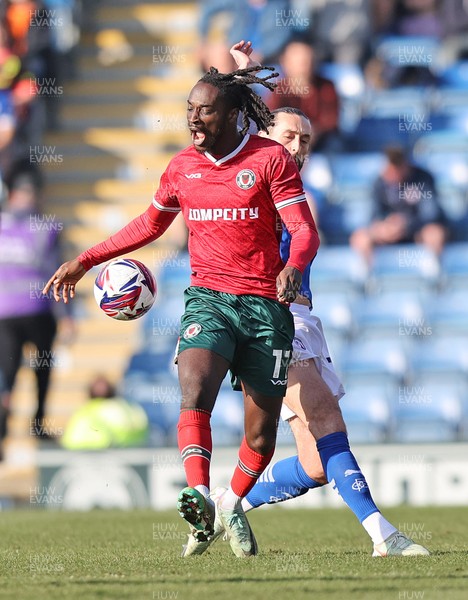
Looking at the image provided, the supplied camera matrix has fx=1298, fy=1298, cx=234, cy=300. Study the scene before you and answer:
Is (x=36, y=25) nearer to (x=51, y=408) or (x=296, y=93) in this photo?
(x=296, y=93)

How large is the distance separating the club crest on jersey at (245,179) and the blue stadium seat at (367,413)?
705 centimetres

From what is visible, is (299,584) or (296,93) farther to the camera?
(296,93)

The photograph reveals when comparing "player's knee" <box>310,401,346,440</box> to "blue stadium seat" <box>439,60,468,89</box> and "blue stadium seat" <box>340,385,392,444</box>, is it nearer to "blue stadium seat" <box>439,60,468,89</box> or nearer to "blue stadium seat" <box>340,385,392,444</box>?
"blue stadium seat" <box>340,385,392,444</box>

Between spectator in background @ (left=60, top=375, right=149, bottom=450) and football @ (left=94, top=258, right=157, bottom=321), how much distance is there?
218 inches

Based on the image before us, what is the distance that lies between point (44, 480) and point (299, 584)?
21.8 ft

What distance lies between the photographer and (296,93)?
1439 centimetres

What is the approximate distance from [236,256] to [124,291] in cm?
68

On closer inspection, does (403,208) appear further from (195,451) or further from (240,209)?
(195,451)

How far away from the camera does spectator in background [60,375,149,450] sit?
12062mm

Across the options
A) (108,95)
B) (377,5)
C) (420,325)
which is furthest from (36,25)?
(420,325)

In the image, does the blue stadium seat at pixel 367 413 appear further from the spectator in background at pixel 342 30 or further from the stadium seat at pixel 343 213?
the spectator in background at pixel 342 30

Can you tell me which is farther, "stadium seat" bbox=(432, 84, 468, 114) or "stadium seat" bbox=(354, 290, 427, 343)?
"stadium seat" bbox=(432, 84, 468, 114)

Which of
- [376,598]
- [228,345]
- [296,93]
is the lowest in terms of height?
[376,598]

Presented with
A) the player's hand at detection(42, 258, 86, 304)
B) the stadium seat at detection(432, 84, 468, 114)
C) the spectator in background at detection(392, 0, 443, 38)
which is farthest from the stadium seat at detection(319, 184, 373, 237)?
the player's hand at detection(42, 258, 86, 304)
